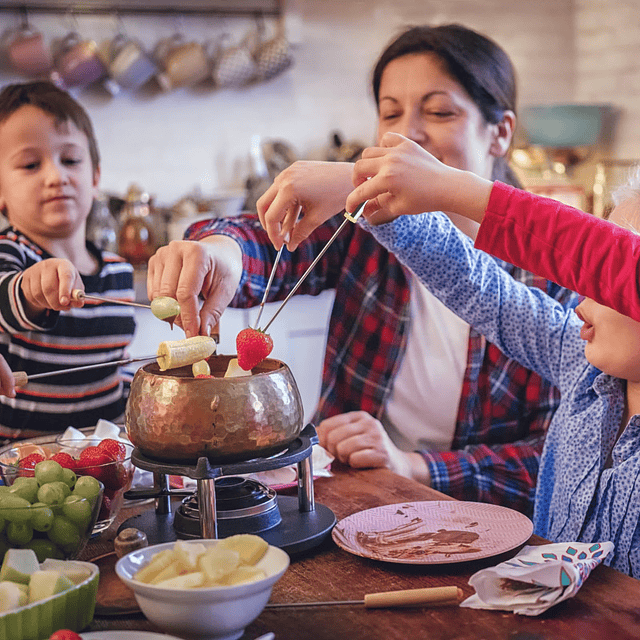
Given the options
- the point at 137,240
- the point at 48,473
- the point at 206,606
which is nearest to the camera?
the point at 206,606

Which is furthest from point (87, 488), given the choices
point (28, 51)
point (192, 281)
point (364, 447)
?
point (28, 51)

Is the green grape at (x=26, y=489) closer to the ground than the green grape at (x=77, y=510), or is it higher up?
higher up

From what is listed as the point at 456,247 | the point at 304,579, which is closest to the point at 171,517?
the point at 304,579

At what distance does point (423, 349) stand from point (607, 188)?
2916 mm

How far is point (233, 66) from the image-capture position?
3447 millimetres

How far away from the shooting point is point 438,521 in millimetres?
1015

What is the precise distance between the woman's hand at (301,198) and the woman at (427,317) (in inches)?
8.1

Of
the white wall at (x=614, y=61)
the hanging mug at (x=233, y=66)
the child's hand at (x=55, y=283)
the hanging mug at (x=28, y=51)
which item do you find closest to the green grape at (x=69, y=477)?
the child's hand at (x=55, y=283)

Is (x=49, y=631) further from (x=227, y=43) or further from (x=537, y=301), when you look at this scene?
(x=227, y=43)

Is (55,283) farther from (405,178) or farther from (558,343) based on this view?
(558,343)

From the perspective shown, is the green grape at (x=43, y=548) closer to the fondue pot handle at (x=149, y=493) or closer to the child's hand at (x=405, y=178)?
the fondue pot handle at (x=149, y=493)

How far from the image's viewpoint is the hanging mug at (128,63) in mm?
3206

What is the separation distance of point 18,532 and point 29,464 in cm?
19

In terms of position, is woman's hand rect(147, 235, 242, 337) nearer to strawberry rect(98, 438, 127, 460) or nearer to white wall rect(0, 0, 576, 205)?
strawberry rect(98, 438, 127, 460)
